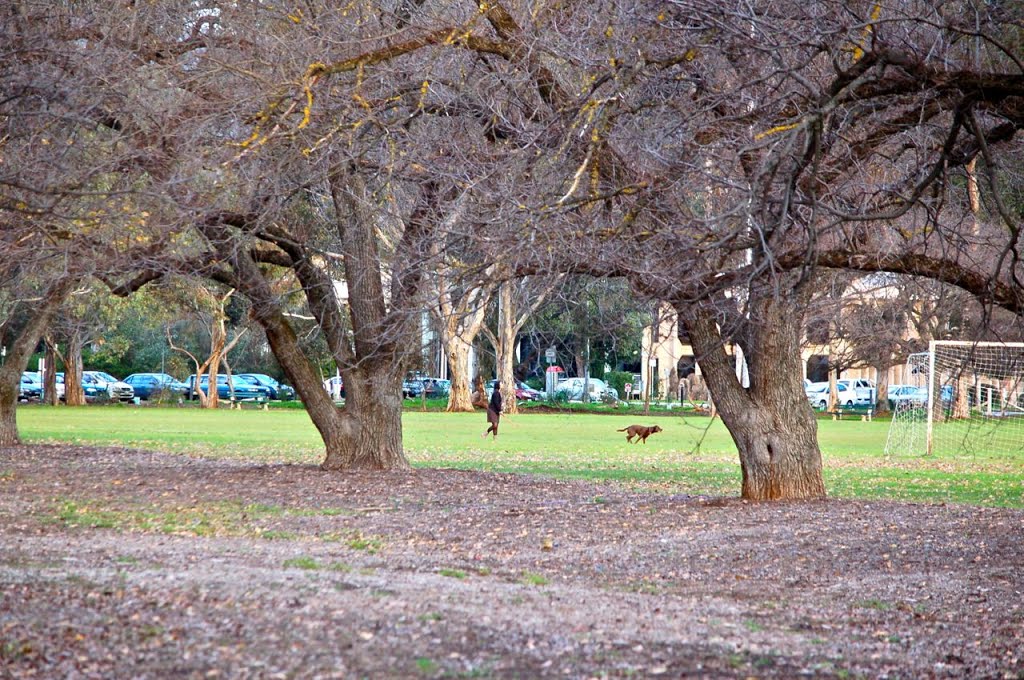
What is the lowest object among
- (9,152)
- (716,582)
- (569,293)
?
(716,582)

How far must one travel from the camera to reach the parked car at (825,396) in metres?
64.4

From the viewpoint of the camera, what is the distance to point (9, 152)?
1178 cm

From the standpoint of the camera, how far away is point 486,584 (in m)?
9.48

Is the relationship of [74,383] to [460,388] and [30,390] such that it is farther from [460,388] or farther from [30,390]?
[460,388]

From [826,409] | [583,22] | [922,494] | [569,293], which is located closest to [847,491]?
[922,494]

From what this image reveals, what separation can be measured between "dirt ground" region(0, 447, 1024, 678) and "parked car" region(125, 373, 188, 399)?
4435 centimetres

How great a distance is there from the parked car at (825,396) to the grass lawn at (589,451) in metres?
18.7

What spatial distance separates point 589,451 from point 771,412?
13471 millimetres

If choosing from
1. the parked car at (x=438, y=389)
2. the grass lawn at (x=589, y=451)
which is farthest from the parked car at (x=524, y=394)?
the grass lawn at (x=589, y=451)

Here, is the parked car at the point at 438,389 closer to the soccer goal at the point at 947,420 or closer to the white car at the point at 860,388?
the white car at the point at 860,388

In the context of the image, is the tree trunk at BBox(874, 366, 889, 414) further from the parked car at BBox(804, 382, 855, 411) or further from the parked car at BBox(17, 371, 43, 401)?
the parked car at BBox(17, 371, 43, 401)

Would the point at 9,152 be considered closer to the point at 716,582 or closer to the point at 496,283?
the point at 496,283

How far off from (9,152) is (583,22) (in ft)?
18.3

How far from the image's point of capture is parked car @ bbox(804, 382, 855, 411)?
211 ft
